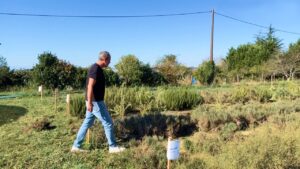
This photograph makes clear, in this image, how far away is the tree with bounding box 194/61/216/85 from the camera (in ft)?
74.8

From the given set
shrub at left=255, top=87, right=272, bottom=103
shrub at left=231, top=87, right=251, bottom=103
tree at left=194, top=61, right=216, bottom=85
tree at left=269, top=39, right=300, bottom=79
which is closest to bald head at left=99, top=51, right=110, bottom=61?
shrub at left=231, top=87, right=251, bottom=103

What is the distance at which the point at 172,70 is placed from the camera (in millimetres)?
25250

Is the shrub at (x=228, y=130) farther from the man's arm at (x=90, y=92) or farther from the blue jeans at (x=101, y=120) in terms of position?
the man's arm at (x=90, y=92)

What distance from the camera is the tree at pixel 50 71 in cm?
1633

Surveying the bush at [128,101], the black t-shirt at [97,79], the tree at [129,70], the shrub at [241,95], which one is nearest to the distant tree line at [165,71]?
the tree at [129,70]

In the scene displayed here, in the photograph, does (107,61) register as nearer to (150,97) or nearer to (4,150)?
(4,150)

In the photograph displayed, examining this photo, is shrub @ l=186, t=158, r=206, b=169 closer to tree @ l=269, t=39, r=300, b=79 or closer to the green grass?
the green grass

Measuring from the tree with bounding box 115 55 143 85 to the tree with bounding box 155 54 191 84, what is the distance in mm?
3595

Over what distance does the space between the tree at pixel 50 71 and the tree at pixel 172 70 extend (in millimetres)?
9045

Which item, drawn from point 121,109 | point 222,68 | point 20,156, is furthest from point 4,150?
point 222,68

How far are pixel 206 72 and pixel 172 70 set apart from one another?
129 inches

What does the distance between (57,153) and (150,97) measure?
4.24 meters

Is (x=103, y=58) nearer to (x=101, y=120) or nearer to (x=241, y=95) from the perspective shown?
(x=101, y=120)

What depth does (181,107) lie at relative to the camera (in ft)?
29.8
